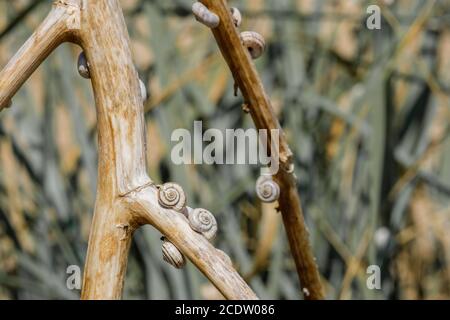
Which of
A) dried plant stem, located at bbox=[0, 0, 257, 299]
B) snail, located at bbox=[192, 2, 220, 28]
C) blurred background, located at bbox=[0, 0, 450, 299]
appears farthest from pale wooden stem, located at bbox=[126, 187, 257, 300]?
blurred background, located at bbox=[0, 0, 450, 299]

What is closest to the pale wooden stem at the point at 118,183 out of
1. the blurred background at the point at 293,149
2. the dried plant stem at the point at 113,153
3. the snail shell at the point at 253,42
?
the dried plant stem at the point at 113,153

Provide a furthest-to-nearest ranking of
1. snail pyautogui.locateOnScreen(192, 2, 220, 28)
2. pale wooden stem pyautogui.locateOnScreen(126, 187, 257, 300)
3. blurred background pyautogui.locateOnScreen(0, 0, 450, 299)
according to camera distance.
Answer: blurred background pyautogui.locateOnScreen(0, 0, 450, 299) < snail pyautogui.locateOnScreen(192, 2, 220, 28) < pale wooden stem pyautogui.locateOnScreen(126, 187, 257, 300)

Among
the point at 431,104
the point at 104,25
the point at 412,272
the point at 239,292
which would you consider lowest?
the point at 239,292

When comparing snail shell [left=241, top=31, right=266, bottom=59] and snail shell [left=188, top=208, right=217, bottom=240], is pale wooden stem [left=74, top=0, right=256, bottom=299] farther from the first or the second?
snail shell [left=241, top=31, right=266, bottom=59]

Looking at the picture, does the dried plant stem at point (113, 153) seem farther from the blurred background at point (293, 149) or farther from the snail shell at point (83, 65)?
the blurred background at point (293, 149)

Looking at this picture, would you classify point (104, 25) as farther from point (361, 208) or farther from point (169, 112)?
point (361, 208)

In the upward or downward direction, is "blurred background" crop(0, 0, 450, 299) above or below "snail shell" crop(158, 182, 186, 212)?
above

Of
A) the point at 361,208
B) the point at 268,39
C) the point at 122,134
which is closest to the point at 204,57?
the point at 268,39
